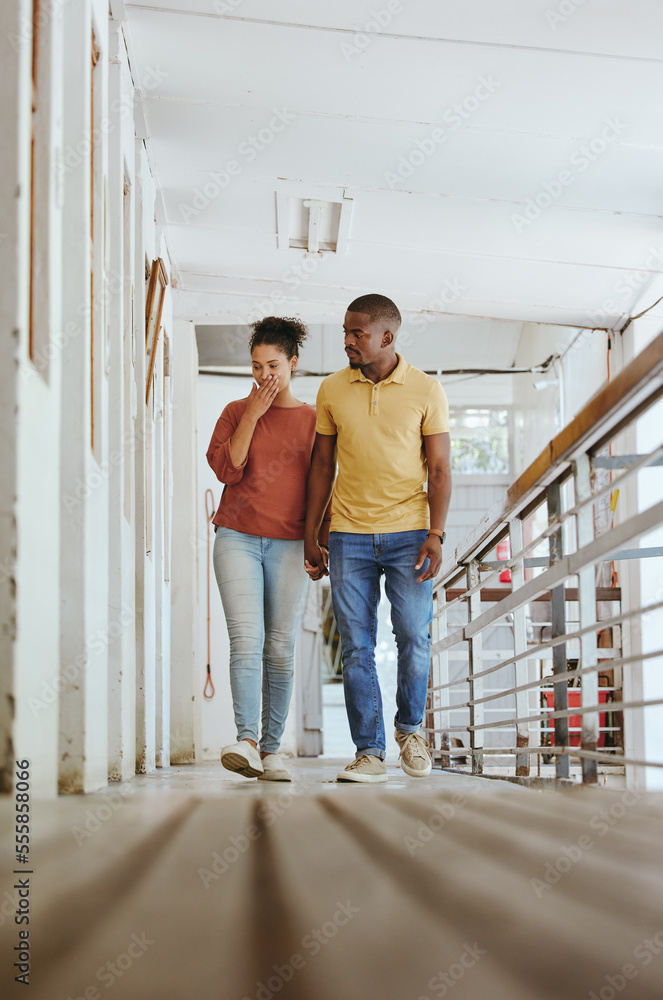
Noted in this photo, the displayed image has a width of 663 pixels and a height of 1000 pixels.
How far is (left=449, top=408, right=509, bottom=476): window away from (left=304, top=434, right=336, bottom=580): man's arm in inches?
240

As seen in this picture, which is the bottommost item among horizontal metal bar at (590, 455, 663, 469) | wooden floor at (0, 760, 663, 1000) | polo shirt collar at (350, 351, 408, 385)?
wooden floor at (0, 760, 663, 1000)

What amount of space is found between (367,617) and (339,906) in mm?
1708

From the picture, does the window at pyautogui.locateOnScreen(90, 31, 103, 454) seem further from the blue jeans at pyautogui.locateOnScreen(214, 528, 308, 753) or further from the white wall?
the blue jeans at pyautogui.locateOnScreen(214, 528, 308, 753)

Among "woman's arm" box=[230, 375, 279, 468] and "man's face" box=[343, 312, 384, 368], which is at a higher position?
"man's face" box=[343, 312, 384, 368]

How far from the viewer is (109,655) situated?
8.47ft

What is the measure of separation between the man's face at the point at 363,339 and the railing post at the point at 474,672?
29.3 inches

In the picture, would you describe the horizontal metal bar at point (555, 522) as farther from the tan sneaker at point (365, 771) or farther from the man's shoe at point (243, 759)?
the man's shoe at point (243, 759)

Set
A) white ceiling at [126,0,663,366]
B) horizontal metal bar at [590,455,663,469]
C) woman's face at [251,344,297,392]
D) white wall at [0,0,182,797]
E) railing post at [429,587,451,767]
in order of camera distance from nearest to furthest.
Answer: white wall at [0,0,182,797]
horizontal metal bar at [590,455,663,469]
woman's face at [251,344,297,392]
white ceiling at [126,0,663,366]
railing post at [429,587,451,767]

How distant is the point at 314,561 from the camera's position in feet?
9.18

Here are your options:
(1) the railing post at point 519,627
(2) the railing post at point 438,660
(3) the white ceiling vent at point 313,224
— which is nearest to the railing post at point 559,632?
(1) the railing post at point 519,627

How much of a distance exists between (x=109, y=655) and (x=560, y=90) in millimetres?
2268

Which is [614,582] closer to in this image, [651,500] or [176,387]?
[651,500]

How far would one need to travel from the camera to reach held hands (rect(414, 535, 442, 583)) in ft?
8.54

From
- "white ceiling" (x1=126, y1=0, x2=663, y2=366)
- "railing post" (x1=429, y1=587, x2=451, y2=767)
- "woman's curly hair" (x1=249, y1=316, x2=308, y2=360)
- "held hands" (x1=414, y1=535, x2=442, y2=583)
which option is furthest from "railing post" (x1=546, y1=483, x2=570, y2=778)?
"railing post" (x1=429, y1=587, x2=451, y2=767)
